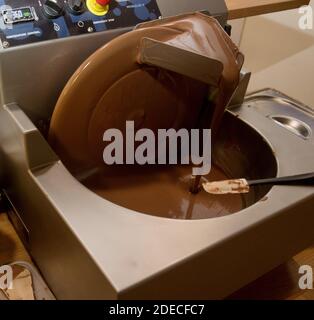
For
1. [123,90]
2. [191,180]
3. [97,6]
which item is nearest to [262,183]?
[191,180]

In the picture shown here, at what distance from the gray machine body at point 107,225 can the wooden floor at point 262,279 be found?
7 cm

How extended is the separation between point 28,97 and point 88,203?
256mm

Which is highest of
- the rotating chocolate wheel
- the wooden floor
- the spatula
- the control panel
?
the control panel

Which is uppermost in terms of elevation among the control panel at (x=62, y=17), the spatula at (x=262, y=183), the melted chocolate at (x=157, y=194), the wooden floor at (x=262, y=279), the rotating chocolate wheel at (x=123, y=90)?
the control panel at (x=62, y=17)

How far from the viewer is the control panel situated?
703 mm

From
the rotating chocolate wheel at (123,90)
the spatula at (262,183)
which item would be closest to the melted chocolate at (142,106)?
the rotating chocolate wheel at (123,90)

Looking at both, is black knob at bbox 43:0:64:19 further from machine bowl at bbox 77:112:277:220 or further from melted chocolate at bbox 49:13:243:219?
machine bowl at bbox 77:112:277:220

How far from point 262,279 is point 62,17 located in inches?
30.2

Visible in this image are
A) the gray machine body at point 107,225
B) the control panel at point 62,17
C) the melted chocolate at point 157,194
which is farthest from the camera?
the melted chocolate at point 157,194

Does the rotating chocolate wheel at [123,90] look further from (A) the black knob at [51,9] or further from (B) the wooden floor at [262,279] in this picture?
(B) the wooden floor at [262,279]

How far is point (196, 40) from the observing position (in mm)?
790

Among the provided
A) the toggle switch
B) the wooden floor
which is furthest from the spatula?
the toggle switch

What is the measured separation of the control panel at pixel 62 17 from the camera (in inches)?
27.7
